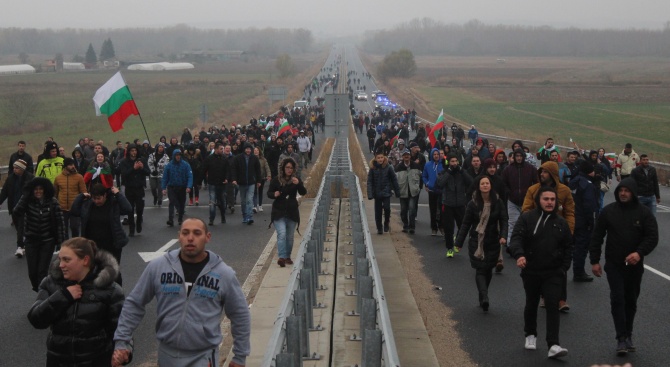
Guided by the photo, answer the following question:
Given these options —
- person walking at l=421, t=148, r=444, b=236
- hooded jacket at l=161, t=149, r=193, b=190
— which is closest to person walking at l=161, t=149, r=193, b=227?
hooded jacket at l=161, t=149, r=193, b=190

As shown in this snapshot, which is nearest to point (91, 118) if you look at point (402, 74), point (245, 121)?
point (245, 121)

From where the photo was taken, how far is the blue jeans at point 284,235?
12.8 m

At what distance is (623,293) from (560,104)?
83.1 m

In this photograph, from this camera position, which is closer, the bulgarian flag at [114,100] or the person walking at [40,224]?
the person walking at [40,224]

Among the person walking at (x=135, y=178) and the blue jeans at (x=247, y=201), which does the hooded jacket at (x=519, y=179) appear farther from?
the person walking at (x=135, y=178)

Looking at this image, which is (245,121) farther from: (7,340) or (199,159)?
(7,340)

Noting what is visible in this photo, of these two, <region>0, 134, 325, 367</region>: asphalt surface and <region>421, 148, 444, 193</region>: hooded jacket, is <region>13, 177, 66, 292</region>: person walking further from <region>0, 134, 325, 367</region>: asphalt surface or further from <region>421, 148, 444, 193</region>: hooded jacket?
<region>421, 148, 444, 193</region>: hooded jacket

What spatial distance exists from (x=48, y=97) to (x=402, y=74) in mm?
65014

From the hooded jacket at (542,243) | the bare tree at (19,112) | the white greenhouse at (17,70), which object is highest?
the hooded jacket at (542,243)

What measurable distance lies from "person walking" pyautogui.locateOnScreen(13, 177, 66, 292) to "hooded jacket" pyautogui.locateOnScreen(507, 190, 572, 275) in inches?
211

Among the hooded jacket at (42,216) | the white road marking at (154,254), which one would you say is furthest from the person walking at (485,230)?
the white road marking at (154,254)

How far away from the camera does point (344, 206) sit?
19016mm

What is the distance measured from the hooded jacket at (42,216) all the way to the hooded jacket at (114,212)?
0.29 m

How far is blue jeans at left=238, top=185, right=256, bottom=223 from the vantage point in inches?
720
